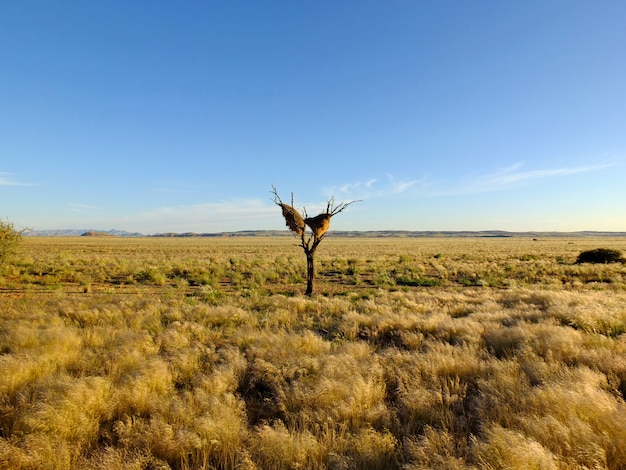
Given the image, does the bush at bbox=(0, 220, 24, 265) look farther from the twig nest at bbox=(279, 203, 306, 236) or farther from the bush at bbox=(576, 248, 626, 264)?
the bush at bbox=(576, 248, 626, 264)

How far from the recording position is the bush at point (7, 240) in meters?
16.8

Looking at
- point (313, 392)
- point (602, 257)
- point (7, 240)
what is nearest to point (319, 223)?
point (313, 392)

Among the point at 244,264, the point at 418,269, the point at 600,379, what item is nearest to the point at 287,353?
the point at 600,379

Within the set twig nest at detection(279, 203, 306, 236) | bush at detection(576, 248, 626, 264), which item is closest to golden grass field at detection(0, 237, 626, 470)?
twig nest at detection(279, 203, 306, 236)

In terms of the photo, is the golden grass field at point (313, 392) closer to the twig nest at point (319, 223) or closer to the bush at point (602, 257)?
the twig nest at point (319, 223)

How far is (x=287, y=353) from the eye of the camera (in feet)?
21.0

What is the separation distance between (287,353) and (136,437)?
3057 millimetres

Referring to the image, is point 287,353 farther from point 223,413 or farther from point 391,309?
point 391,309

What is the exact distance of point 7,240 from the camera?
666 inches

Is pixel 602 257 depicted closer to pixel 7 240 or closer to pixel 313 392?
pixel 313 392

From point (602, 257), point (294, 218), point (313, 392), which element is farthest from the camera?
point (602, 257)

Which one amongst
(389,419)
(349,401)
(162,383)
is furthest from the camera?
(162,383)

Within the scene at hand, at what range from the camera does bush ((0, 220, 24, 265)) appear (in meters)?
16.8

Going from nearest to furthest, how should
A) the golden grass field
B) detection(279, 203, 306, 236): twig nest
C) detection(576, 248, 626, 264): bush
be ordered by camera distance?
the golden grass field
detection(279, 203, 306, 236): twig nest
detection(576, 248, 626, 264): bush
